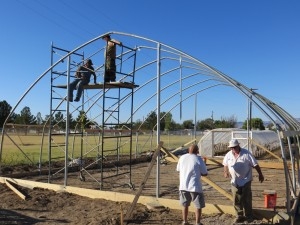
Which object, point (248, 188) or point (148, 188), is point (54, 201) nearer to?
point (148, 188)

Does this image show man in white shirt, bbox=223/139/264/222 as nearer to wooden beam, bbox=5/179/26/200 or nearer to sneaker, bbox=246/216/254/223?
sneaker, bbox=246/216/254/223

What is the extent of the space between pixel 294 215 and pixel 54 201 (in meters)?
5.95

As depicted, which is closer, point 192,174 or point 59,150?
point 192,174

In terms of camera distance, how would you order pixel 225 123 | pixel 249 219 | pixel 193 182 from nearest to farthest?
pixel 193 182 < pixel 249 219 < pixel 225 123

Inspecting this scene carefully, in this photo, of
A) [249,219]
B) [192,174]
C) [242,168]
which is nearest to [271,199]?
[249,219]

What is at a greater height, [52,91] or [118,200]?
[52,91]

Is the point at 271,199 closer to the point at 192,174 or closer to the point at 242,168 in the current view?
the point at 242,168

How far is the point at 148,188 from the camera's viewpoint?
12.6 metres

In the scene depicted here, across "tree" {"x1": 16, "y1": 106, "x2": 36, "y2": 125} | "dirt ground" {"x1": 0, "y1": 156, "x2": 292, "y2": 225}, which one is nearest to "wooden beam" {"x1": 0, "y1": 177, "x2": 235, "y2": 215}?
"dirt ground" {"x1": 0, "y1": 156, "x2": 292, "y2": 225}

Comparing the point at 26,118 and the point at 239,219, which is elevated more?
the point at 26,118

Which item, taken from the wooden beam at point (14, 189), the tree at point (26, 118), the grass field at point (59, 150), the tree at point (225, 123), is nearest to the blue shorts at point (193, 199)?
the wooden beam at point (14, 189)

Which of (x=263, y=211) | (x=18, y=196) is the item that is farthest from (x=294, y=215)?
(x=18, y=196)

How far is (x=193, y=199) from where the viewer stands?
7641mm

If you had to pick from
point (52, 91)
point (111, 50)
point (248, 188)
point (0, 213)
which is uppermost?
point (111, 50)
